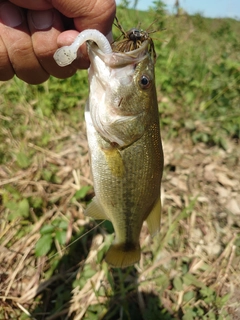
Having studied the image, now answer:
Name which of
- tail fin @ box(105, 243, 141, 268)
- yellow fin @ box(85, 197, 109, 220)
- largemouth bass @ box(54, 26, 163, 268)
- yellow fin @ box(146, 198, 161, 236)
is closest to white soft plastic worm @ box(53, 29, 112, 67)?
largemouth bass @ box(54, 26, 163, 268)

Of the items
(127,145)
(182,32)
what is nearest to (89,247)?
(127,145)

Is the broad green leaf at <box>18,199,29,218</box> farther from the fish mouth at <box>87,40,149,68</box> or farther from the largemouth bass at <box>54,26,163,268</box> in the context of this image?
the fish mouth at <box>87,40,149,68</box>

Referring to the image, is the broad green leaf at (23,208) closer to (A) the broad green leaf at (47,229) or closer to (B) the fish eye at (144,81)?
(A) the broad green leaf at (47,229)

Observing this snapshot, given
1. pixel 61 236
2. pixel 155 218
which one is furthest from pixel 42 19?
pixel 61 236

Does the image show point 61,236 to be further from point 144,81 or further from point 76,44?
point 76,44

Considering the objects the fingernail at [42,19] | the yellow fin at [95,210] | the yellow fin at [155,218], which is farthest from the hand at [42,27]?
the yellow fin at [155,218]

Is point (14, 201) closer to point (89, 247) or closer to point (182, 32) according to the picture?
point (89, 247)
